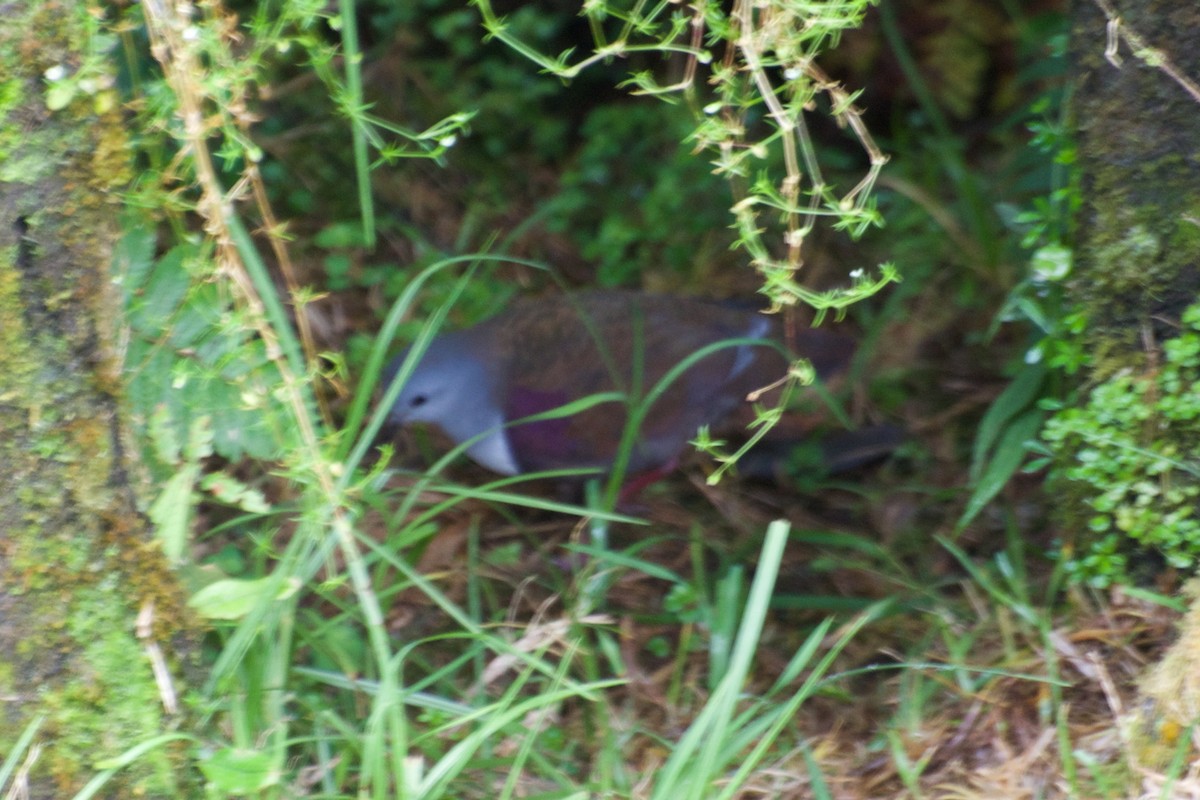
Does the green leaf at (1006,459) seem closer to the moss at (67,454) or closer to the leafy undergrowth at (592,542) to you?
the leafy undergrowth at (592,542)

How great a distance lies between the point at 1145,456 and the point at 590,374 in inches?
61.9

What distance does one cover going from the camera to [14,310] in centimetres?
A: 179

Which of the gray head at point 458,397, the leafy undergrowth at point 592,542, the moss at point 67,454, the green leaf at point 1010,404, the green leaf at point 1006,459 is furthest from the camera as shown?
the gray head at point 458,397

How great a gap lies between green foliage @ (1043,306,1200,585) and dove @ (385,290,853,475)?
1.12 meters

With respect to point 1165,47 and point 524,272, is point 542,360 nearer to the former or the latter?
point 524,272

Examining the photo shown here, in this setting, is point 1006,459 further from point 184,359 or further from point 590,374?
point 184,359

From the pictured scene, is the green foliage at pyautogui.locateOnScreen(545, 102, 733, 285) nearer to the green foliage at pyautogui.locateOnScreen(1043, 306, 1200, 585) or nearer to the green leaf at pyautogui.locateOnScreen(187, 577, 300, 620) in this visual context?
the green foliage at pyautogui.locateOnScreen(1043, 306, 1200, 585)

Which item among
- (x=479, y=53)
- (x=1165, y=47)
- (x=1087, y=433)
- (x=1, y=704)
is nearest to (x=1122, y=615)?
(x=1087, y=433)

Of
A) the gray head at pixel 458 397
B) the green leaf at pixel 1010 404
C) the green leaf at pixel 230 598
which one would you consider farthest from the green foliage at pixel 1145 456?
the gray head at pixel 458 397

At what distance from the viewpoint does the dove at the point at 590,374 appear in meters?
3.33

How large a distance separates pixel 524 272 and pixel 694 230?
2.03 ft

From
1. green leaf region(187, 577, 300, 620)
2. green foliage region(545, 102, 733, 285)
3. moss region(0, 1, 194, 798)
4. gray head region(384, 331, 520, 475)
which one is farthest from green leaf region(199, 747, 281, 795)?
green foliage region(545, 102, 733, 285)

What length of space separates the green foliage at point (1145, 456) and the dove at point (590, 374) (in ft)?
3.68

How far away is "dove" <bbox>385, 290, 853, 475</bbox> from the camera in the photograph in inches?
131
